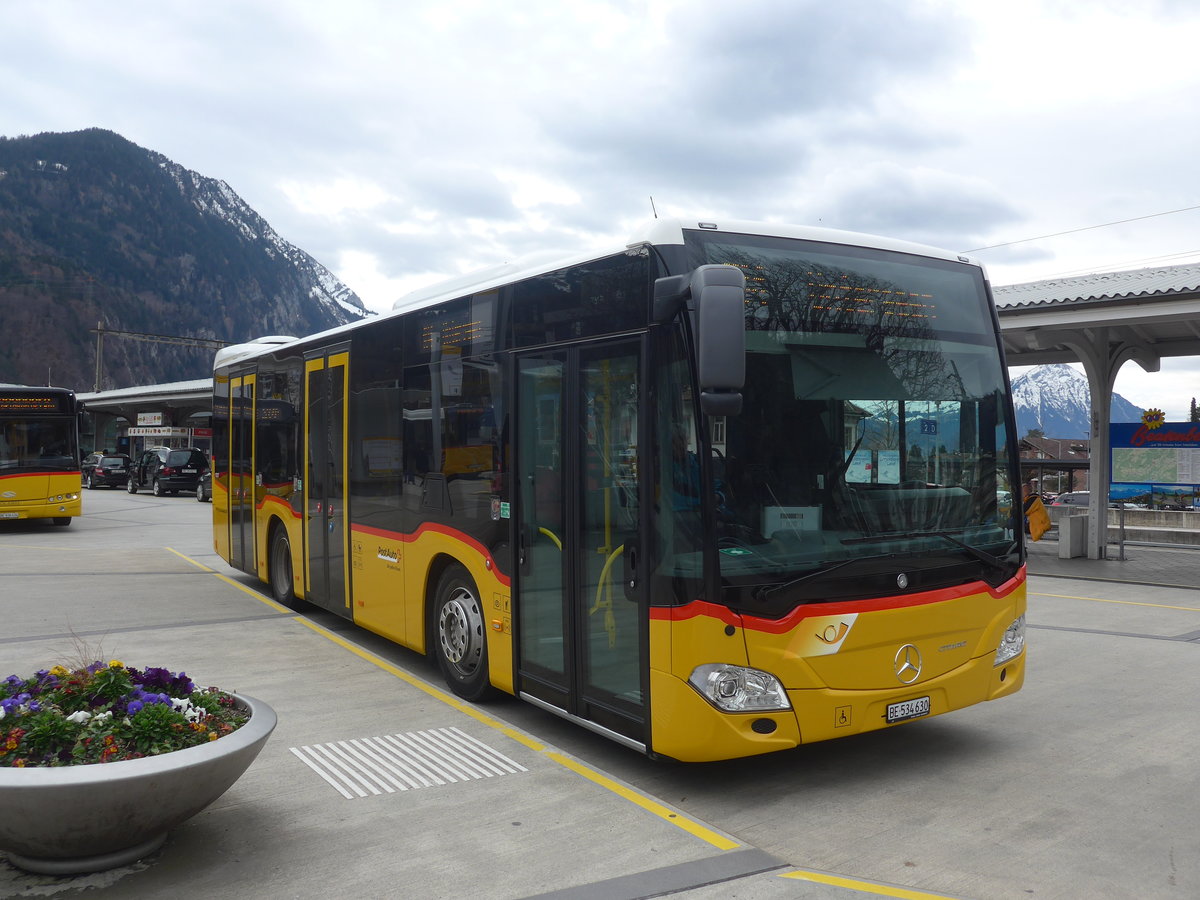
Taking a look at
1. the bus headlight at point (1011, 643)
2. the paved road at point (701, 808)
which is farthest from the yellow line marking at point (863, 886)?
the bus headlight at point (1011, 643)

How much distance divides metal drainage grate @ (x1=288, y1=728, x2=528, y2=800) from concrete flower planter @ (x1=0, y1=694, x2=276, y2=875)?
112 cm

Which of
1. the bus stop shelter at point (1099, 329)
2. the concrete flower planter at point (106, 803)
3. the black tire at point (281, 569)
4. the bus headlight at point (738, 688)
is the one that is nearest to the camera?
the concrete flower planter at point (106, 803)

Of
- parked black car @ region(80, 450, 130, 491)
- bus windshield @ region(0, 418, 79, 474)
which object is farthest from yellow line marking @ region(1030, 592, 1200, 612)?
parked black car @ region(80, 450, 130, 491)

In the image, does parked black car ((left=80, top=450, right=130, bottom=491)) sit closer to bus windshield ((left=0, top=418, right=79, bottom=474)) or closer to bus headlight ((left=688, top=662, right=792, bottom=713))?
bus windshield ((left=0, top=418, right=79, bottom=474))

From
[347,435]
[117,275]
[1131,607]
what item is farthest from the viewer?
[117,275]

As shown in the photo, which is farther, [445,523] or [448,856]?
[445,523]

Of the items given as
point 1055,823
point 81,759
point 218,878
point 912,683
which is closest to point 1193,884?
point 1055,823

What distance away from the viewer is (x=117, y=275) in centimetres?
15538

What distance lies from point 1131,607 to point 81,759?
36.5 ft

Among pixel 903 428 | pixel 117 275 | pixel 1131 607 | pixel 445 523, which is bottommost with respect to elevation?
pixel 1131 607

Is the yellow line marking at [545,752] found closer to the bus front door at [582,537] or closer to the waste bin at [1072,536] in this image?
the bus front door at [582,537]

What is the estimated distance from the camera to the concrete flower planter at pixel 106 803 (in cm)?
374

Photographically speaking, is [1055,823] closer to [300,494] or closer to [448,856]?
[448,856]

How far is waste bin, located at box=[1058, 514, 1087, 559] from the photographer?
16234 mm
